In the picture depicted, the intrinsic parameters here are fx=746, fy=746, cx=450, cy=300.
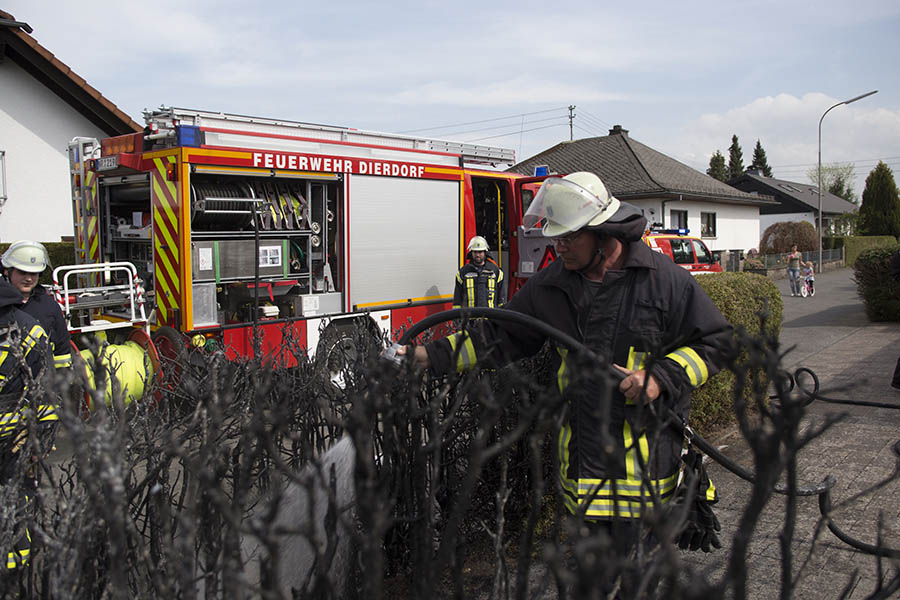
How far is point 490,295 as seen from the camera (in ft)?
29.9

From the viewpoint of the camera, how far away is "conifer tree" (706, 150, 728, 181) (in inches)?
3199

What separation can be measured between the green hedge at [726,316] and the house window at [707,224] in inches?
1029

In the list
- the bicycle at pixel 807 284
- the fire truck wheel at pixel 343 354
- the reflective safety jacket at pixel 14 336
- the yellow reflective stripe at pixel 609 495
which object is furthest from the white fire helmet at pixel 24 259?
the bicycle at pixel 807 284

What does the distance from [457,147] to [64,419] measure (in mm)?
9315

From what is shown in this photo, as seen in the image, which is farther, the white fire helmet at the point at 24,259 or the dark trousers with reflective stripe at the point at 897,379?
the dark trousers with reflective stripe at the point at 897,379

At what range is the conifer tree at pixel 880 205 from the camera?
4669 centimetres

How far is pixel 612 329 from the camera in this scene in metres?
2.68

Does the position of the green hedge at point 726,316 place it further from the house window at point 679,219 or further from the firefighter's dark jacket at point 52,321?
the house window at point 679,219

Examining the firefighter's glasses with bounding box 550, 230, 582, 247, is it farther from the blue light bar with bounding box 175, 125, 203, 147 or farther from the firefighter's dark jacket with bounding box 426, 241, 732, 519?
the blue light bar with bounding box 175, 125, 203, 147

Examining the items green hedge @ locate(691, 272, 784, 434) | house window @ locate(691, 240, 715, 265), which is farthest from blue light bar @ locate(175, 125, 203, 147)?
house window @ locate(691, 240, 715, 265)

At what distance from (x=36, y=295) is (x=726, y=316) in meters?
4.67

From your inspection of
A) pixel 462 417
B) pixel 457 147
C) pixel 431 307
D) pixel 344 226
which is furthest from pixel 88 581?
pixel 457 147

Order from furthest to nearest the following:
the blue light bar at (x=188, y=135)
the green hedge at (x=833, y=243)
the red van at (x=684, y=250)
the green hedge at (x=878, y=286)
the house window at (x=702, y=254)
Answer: the green hedge at (x=833, y=243) → the house window at (x=702, y=254) → the red van at (x=684, y=250) → the green hedge at (x=878, y=286) → the blue light bar at (x=188, y=135)

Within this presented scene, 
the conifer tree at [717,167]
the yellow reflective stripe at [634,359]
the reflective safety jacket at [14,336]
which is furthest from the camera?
the conifer tree at [717,167]
